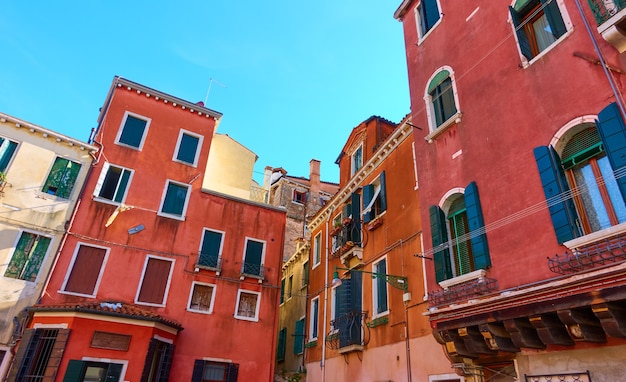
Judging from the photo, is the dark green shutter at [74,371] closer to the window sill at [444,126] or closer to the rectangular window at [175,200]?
the rectangular window at [175,200]

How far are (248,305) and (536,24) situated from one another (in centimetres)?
1469

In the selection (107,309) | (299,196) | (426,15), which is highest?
(299,196)

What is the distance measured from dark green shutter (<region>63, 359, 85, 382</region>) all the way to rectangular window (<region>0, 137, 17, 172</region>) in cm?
772

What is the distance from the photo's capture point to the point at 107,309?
544 inches

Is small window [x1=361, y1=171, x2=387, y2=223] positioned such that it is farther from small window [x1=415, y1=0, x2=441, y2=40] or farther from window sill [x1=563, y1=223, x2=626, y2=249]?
window sill [x1=563, y1=223, x2=626, y2=249]

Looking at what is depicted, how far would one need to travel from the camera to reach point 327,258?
18531 millimetres

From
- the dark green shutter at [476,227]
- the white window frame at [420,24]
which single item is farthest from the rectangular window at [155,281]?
the white window frame at [420,24]

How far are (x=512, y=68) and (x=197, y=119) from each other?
50.3 ft

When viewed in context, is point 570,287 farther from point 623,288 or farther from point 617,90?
point 617,90

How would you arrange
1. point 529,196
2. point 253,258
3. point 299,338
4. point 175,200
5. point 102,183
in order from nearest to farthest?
point 529,196 < point 102,183 < point 175,200 < point 253,258 < point 299,338

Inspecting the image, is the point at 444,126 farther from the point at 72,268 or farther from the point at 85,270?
the point at 72,268

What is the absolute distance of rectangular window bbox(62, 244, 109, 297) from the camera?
1493 cm

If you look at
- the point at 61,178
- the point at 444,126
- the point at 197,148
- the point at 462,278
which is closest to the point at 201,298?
the point at 197,148

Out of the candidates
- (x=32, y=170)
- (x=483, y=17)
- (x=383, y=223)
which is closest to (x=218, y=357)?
(x=383, y=223)
